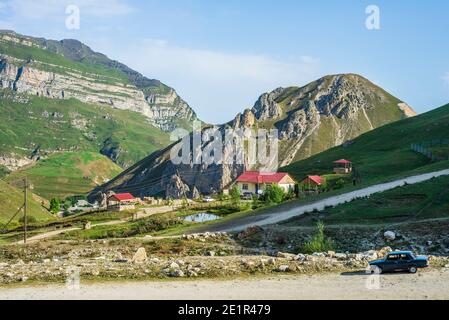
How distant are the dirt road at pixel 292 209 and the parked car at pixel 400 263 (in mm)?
27455

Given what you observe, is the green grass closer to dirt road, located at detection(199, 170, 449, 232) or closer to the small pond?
dirt road, located at detection(199, 170, 449, 232)

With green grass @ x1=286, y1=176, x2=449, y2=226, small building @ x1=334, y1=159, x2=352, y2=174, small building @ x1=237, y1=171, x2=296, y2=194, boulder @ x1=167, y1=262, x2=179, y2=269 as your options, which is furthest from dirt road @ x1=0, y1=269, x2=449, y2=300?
small building @ x1=237, y1=171, x2=296, y2=194

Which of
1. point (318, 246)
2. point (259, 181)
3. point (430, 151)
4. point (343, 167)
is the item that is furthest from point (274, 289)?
point (259, 181)

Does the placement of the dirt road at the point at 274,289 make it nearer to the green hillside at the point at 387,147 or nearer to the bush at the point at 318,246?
the bush at the point at 318,246

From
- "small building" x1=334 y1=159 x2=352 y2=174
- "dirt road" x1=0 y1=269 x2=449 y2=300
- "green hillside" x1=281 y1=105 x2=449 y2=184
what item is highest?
"green hillside" x1=281 y1=105 x2=449 y2=184

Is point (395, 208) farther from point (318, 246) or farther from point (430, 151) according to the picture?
point (430, 151)

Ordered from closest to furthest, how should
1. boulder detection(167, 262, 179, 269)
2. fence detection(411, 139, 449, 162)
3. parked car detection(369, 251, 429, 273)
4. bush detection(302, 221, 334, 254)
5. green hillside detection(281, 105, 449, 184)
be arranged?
1. parked car detection(369, 251, 429, 273)
2. boulder detection(167, 262, 179, 269)
3. bush detection(302, 221, 334, 254)
4. fence detection(411, 139, 449, 162)
5. green hillside detection(281, 105, 449, 184)

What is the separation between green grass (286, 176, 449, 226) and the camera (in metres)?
49.7

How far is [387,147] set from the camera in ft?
506

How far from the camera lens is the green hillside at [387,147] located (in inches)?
4604

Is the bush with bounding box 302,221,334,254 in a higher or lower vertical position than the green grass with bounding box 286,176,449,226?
lower

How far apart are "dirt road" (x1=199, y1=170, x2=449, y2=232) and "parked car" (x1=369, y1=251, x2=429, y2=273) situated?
27455 millimetres

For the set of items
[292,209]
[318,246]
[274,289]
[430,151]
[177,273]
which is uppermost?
[430,151]

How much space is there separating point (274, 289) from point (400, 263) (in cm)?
789
